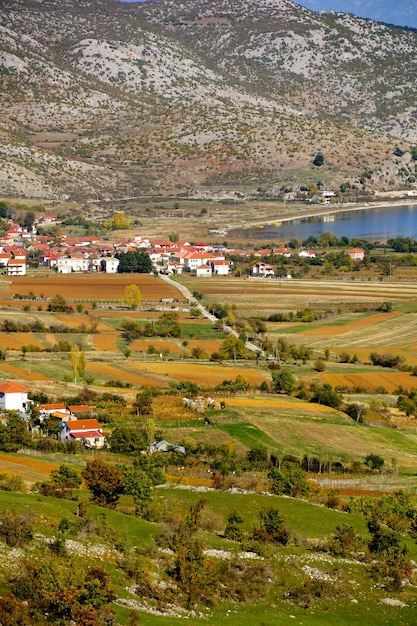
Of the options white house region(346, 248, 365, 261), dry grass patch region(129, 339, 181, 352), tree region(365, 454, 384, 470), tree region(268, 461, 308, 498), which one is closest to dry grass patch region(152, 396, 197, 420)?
tree region(365, 454, 384, 470)

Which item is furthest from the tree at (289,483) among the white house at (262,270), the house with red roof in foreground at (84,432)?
the white house at (262,270)

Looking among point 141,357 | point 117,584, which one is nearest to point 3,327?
point 141,357

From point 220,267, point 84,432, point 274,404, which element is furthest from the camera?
point 220,267

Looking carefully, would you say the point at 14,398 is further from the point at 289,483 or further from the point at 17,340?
the point at 17,340

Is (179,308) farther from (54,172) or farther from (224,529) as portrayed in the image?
(54,172)

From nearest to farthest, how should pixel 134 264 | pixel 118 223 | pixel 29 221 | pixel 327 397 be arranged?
pixel 327 397
pixel 134 264
pixel 118 223
pixel 29 221

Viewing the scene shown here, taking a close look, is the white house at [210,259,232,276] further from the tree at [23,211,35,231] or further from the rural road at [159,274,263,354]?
the tree at [23,211,35,231]

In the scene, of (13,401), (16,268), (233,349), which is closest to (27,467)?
(13,401)

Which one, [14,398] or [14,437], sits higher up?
[14,398]
